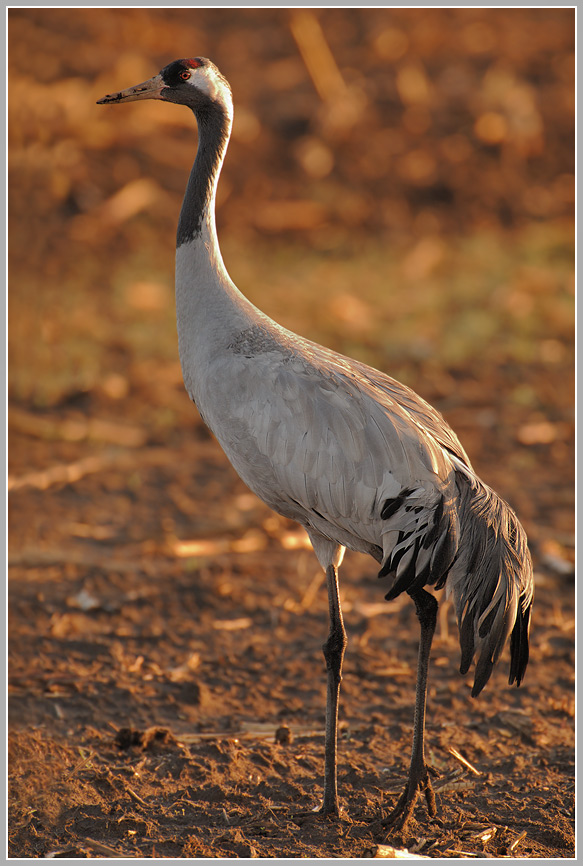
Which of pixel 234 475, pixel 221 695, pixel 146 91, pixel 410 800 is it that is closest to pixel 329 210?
pixel 234 475

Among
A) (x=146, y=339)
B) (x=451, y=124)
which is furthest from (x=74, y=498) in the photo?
(x=451, y=124)

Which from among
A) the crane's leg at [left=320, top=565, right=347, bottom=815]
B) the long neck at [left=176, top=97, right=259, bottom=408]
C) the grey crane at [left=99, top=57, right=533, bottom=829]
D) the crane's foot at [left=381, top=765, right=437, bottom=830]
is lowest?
the crane's foot at [left=381, top=765, right=437, bottom=830]

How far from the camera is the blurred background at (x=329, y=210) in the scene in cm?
845

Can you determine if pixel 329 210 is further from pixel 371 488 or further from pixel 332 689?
pixel 332 689

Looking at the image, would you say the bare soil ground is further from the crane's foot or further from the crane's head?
the crane's head

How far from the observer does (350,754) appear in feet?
14.7

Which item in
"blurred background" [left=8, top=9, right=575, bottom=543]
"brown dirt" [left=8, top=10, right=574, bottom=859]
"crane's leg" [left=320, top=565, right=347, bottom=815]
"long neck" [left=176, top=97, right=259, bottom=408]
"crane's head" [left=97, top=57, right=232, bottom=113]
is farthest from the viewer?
"blurred background" [left=8, top=9, right=575, bottom=543]

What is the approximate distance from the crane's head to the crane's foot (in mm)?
3054

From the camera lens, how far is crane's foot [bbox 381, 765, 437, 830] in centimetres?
382

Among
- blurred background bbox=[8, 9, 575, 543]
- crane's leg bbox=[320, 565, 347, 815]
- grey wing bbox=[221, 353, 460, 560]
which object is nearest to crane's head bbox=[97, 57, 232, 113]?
grey wing bbox=[221, 353, 460, 560]

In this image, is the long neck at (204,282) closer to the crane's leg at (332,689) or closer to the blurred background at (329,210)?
the crane's leg at (332,689)

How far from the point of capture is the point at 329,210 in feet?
40.5

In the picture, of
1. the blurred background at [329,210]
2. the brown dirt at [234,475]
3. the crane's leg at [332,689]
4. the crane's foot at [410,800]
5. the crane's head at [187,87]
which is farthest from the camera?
the blurred background at [329,210]

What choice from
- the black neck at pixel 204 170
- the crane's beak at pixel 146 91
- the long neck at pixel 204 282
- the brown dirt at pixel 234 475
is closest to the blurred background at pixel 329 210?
the brown dirt at pixel 234 475
